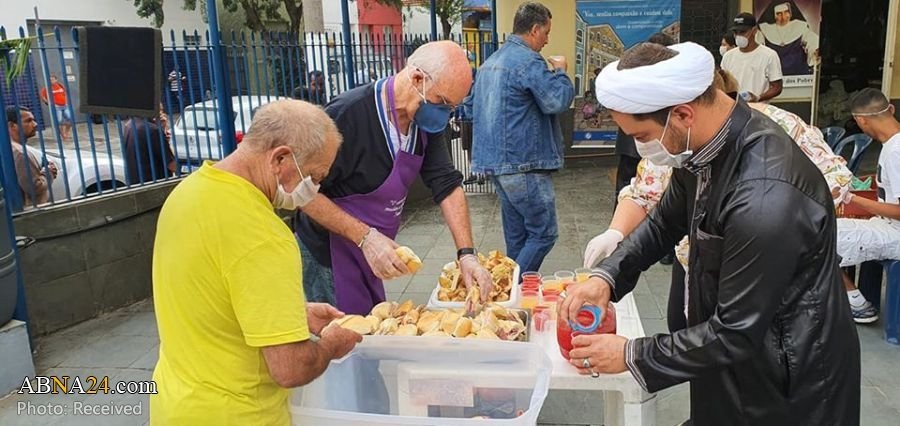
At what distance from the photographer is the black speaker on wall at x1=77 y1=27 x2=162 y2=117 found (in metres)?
4.48

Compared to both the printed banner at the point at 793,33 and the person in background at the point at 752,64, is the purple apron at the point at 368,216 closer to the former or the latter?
the person in background at the point at 752,64

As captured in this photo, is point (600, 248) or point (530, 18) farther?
point (530, 18)

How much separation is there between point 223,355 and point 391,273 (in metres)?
0.91

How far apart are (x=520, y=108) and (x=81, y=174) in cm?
313

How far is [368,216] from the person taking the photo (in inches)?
108

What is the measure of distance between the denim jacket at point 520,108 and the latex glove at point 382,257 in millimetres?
1824

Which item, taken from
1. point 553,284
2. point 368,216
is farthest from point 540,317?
point 368,216

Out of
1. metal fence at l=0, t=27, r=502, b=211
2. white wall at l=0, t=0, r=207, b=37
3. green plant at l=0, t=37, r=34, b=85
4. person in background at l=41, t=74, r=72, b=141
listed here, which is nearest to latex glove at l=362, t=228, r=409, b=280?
green plant at l=0, t=37, r=34, b=85

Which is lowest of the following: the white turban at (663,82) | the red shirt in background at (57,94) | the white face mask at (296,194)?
the white face mask at (296,194)

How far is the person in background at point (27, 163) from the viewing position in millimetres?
4387

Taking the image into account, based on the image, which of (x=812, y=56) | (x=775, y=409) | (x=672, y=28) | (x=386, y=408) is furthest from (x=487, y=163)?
(x=812, y=56)

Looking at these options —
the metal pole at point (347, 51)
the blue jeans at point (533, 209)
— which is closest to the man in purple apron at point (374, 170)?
the blue jeans at point (533, 209)

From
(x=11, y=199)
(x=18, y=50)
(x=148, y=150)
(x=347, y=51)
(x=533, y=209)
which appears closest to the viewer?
(x=18, y=50)

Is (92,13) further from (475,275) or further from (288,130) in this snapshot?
(288,130)
